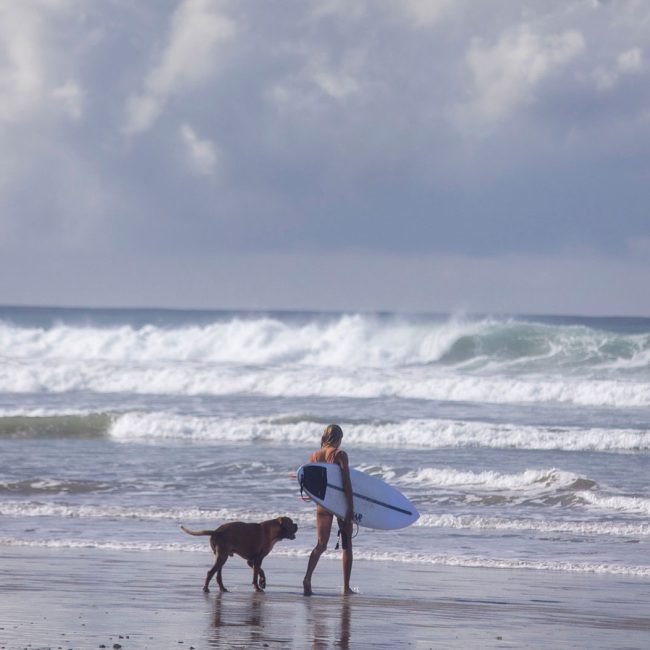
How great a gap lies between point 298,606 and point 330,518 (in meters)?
1.04

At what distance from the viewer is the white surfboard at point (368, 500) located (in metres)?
9.39

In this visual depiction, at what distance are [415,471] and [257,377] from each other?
48.9 ft

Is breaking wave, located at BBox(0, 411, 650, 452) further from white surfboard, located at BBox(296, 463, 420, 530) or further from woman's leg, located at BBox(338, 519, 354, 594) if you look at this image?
woman's leg, located at BBox(338, 519, 354, 594)

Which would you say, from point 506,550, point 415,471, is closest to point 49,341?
point 415,471

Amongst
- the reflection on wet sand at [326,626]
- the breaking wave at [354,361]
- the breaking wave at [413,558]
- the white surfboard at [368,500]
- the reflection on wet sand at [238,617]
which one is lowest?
the reflection on wet sand at [326,626]

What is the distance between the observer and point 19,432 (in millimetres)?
23109

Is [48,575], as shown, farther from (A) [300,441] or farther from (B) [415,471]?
(A) [300,441]

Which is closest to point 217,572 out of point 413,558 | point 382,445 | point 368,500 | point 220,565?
point 220,565

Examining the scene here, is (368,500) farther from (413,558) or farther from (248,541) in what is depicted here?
(248,541)

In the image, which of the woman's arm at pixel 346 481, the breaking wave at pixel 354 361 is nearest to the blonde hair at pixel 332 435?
the woman's arm at pixel 346 481

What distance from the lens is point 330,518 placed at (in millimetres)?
9492

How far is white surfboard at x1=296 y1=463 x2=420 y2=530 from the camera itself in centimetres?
939

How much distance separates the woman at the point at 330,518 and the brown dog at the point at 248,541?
31 centimetres

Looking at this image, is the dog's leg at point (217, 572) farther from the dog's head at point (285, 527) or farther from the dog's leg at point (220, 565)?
the dog's head at point (285, 527)
